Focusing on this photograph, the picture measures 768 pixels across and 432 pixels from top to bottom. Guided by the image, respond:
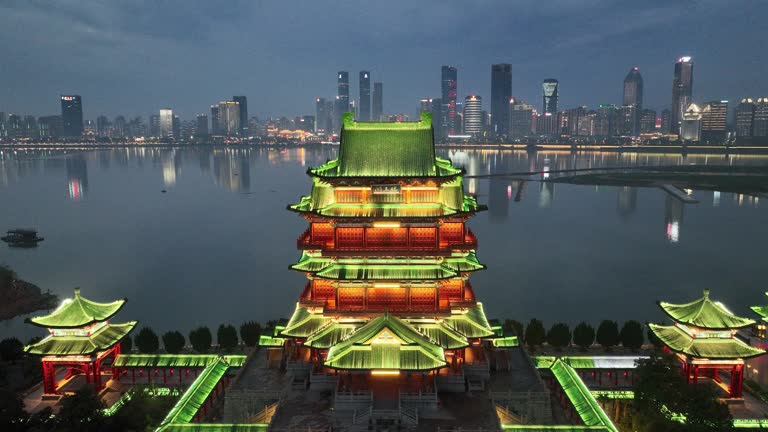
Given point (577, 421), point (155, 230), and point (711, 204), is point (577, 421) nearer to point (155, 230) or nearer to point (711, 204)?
point (155, 230)

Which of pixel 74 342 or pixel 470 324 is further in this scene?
pixel 74 342

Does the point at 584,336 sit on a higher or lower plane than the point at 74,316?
lower

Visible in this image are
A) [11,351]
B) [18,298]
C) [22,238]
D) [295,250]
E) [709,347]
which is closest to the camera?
[709,347]

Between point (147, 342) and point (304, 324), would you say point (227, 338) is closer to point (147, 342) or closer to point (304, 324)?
point (147, 342)

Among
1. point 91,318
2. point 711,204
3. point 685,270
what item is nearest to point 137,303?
point 91,318

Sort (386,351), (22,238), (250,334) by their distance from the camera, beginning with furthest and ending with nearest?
(22,238)
(250,334)
(386,351)

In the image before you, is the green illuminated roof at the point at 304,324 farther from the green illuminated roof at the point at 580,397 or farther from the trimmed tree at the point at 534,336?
the trimmed tree at the point at 534,336

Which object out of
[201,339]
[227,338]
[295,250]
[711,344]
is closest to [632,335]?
[711,344]
